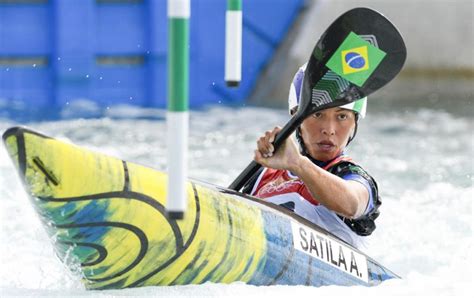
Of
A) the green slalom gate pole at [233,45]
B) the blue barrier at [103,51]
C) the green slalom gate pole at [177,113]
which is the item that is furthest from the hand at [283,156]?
the blue barrier at [103,51]

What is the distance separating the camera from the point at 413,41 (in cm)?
905

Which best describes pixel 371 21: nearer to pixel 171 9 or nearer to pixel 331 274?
pixel 331 274

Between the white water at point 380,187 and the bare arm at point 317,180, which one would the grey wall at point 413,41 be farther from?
the bare arm at point 317,180

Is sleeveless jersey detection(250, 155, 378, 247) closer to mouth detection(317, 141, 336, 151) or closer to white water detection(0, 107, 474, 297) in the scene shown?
mouth detection(317, 141, 336, 151)

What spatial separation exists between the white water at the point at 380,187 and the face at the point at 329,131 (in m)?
0.46

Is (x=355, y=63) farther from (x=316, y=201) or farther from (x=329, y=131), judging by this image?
(x=316, y=201)

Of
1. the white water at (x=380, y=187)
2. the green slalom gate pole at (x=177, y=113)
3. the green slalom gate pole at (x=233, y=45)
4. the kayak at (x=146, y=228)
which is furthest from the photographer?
the white water at (x=380, y=187)

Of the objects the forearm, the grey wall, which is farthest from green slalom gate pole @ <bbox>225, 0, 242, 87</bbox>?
the grey wall

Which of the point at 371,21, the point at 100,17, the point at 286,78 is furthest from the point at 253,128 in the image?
the point at 371,21

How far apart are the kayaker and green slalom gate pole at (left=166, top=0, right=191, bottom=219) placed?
836 millimetres

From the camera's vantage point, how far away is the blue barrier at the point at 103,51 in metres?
8.25

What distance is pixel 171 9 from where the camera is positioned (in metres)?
2.35

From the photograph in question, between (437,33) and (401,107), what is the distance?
2.42 feet

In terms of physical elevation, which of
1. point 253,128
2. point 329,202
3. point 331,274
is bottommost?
point 253,128
